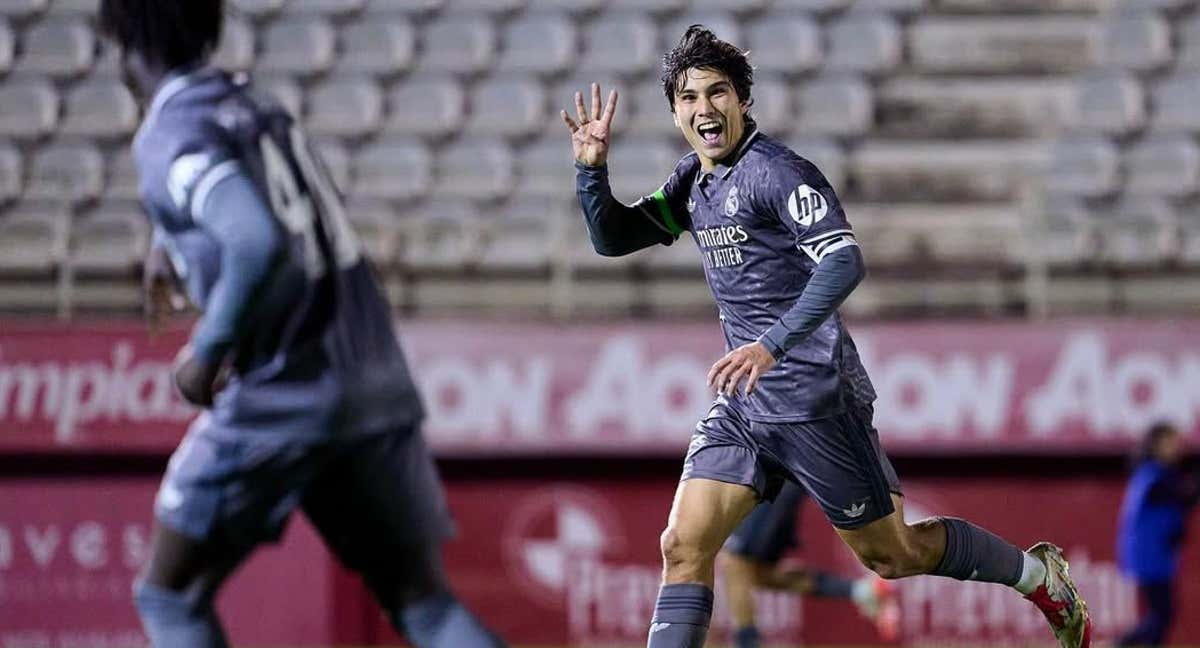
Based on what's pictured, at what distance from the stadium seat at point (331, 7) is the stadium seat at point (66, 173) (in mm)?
2271

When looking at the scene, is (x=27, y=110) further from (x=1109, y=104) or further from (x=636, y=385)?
(x=1109, y=104)

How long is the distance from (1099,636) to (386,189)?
631cm

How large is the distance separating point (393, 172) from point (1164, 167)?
6.12 m

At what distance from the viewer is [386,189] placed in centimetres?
1377

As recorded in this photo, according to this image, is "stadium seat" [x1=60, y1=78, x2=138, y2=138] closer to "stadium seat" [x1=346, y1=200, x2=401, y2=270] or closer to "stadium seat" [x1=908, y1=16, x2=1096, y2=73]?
"stadium seat" [x1=346, y1=200, x2=401, y2=270]

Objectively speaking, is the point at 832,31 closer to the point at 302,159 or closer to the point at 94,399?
the point at 94,399

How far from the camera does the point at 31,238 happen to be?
12914mm

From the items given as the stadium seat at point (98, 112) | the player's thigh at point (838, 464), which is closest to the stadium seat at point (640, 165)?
the stadium seat at point (98, 112)

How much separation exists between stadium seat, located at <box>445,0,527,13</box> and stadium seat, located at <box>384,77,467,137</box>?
825 mm

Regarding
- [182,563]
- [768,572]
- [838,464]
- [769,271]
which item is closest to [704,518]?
[838,464]

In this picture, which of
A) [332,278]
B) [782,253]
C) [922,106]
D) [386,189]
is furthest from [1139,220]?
[332,278]

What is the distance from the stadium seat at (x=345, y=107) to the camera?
14.3m

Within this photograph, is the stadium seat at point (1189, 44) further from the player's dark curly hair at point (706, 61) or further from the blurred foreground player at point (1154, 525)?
the player's dark curly hair at point (706, 61)

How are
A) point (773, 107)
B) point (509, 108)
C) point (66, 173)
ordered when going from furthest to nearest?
point (509, 108)
point (773, 107)
point (66, 173)
